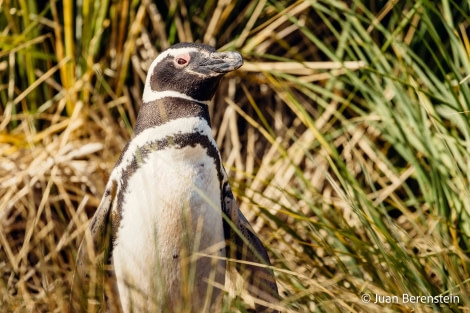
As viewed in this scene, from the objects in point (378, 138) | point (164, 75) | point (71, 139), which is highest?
point (164, 75)

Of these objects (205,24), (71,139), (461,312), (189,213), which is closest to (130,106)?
(71,139)

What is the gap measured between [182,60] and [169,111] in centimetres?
16

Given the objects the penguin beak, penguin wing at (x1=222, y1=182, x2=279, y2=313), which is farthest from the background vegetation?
the penguin beak

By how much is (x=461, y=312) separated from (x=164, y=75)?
1049 millimetres

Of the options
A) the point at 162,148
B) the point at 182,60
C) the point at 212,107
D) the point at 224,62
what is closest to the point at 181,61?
the point at 182,60

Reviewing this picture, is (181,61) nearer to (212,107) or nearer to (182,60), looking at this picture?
(182,60)

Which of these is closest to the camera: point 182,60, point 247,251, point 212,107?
point 182,60

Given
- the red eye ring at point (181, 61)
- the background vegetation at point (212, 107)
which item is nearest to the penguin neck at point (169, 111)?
the red eye ring at point (181, 61)

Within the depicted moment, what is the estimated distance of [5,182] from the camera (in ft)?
9.54

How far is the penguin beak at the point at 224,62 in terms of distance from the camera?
6.82ft

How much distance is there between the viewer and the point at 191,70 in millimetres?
2148

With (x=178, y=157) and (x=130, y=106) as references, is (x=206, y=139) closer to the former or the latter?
(x=178, y=157)

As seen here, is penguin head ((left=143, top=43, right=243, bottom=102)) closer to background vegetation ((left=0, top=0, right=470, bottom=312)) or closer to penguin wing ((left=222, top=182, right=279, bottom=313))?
penguin wing ((left=222, top=182, right=279, bottom=313))

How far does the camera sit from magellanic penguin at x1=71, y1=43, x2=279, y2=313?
205 centimetres
